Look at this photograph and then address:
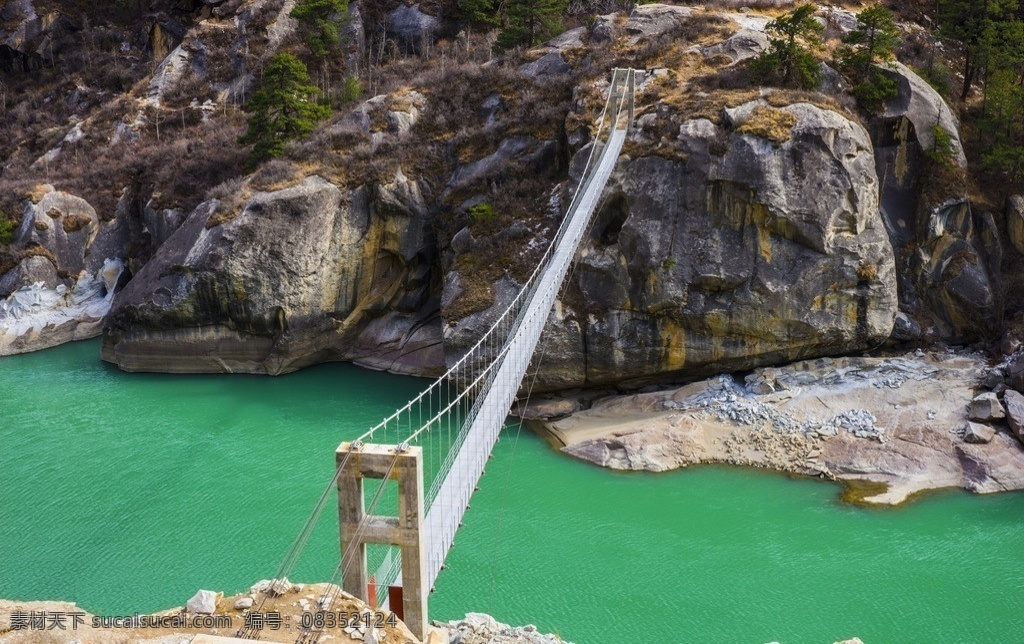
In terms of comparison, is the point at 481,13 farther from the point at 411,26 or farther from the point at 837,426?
the point at 837,426

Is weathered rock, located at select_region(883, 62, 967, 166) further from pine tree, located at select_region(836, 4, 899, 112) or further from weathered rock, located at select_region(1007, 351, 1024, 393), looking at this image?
weathered rock, located at select_region(1007, 351, 1024, 393)

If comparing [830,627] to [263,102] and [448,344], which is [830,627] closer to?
[448,344]

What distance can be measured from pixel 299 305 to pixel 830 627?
13.3 metres

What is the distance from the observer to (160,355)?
64.3ft

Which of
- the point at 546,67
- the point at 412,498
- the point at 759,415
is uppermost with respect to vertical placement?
the point at 546,67

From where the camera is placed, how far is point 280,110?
2200cm

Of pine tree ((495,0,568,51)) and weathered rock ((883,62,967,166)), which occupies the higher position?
pine tree ((495,0,568,51))

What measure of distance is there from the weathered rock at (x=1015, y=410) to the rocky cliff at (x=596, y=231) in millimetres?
2415

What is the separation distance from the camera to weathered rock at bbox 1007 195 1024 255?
16734 millimetres

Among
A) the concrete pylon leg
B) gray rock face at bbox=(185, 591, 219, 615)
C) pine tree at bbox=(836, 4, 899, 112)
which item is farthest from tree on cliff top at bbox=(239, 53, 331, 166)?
gray rock face at bbox=(185, 591, 219, 615)

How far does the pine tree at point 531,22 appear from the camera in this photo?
24.4 meters

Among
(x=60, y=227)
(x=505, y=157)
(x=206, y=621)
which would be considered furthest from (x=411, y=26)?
(x=206, y=621)

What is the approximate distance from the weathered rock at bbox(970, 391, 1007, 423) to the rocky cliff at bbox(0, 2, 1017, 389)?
7.23 feet

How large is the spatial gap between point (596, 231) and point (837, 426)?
5961 mm
